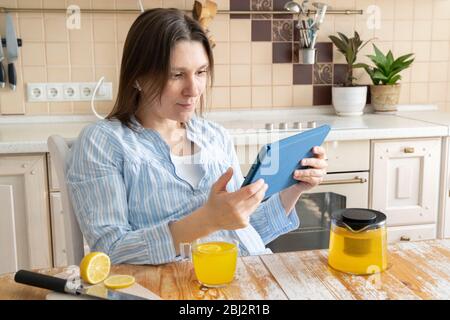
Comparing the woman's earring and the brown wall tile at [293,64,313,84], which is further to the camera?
the brown wall tile at [293,64,313,84]

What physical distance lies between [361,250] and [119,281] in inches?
16.7

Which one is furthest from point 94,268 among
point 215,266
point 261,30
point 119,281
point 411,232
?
point 261,30

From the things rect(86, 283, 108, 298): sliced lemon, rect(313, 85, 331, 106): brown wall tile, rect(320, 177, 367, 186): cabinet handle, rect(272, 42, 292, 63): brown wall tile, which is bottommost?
rect(320, 177, 367, 186): cabinet handle

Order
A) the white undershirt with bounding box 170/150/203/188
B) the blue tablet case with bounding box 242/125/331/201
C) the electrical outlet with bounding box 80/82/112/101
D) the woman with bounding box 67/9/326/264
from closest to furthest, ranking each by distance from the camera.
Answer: the blue tablet case with bounding box 242/125/331/201, the woman with bounding box 67/9/326/264, the white undershirt with bounding box 170/150/203/188, the electrical outlet with bounding box 80/82/112/101

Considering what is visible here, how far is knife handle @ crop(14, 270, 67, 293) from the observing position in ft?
2.89

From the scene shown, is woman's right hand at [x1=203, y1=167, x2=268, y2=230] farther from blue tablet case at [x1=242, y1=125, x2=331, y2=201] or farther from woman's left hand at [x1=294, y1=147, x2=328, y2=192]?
woman's left hand at [x1=294, y1=147, x2=328, y2=192]

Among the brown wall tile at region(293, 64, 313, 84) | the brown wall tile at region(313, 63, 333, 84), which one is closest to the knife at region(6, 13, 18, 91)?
the brown wall tile at region(293, 64, 313, 84)

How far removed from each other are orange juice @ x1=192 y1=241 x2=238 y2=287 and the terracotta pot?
1.95 m

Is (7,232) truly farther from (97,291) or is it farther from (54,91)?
(97,291)

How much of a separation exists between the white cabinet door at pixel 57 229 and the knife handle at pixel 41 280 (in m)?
1.16

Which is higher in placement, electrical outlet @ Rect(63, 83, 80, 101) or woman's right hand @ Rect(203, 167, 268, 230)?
electrical outlet @ Rect(63, 83, 80, 101)

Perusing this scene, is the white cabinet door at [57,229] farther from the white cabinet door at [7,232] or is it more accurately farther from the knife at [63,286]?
the knife at [63,286]

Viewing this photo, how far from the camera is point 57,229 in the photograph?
6.86 ft

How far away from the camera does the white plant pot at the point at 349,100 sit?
2629 millimetres
